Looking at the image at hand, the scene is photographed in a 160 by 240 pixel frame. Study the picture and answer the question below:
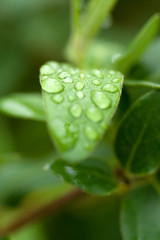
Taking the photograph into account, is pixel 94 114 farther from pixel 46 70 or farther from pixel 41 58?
pixel 41 58

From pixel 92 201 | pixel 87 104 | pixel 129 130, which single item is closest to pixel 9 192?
pixel 92 201

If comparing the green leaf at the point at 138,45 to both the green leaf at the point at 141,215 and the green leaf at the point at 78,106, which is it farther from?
the green leaf at the point at 141,215

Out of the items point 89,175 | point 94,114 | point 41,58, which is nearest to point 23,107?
point 89,175

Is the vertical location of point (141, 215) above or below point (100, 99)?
below

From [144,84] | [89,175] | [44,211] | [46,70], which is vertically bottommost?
[44,211]

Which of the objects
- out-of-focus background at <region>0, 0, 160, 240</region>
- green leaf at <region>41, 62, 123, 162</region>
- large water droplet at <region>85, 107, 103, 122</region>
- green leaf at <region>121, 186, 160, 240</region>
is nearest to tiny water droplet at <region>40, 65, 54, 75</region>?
green leaf at <region>41, 62, 123, 162</region>

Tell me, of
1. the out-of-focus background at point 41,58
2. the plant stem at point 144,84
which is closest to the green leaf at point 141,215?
the plant stem at point 144,84
